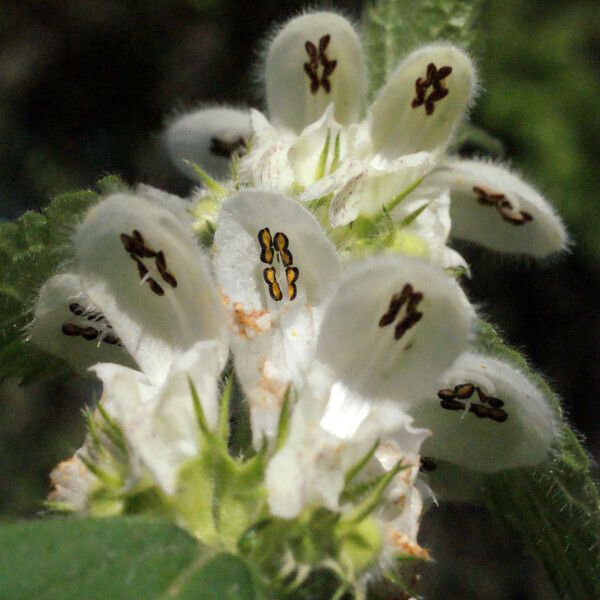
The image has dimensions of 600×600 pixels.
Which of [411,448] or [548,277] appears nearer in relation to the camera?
[411,448]

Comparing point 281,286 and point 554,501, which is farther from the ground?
point 281,286

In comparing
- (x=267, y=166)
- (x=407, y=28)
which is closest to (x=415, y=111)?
(x=267, y=166)

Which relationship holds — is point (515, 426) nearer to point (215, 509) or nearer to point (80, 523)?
point (215, 509)

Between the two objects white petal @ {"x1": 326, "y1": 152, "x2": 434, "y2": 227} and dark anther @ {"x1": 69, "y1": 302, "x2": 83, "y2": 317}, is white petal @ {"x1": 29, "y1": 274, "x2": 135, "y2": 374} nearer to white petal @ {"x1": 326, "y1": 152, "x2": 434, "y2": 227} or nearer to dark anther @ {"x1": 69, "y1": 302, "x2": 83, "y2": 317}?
dark anther @ {"x1": 69, "y1": 302, "x2": 83, "y2": 317}

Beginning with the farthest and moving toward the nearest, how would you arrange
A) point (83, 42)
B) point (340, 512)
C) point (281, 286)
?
point (83, 42) < point (281, 286) < point (340, 512)

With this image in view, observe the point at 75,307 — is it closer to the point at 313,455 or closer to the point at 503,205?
the point at 313,455

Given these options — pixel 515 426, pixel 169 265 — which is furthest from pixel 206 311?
pixel 515 426

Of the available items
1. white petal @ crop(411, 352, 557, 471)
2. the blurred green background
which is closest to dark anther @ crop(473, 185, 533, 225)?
white petal @ crop(411, 352, 557, 471)
